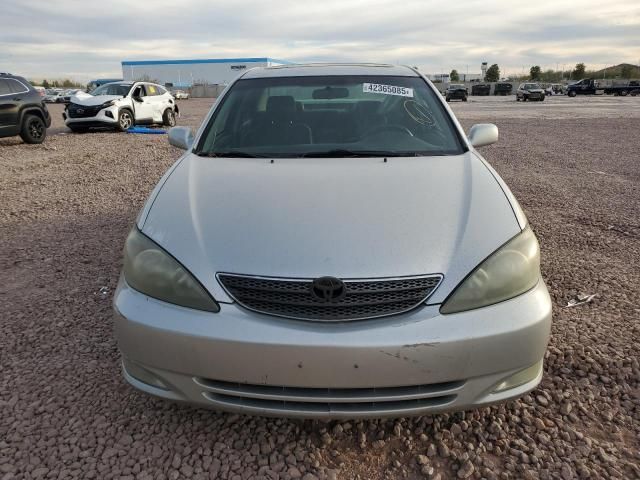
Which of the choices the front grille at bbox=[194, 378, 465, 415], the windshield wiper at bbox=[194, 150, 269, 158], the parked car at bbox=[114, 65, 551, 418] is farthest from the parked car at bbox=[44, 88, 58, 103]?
the front grille at bbox=[194, 378, 465, 415]

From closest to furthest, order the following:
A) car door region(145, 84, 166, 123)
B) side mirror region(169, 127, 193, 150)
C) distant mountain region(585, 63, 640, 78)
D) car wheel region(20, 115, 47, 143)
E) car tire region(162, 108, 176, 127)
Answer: side mirror region(169, 127, 193, 150)
car wheel region(20, 115, 47, 143)
car door region(145, 84, 166, 123)
car tire region(162, 108, 176, 127)
distant mountain region(585, 63, 640, 78)

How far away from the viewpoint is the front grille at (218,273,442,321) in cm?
179

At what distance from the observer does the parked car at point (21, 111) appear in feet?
36.9

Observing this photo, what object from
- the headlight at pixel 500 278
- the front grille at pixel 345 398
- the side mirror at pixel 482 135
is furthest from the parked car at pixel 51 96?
the headlight at pixel 500 278

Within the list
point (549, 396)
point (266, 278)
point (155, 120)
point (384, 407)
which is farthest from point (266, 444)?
point (155, 120)

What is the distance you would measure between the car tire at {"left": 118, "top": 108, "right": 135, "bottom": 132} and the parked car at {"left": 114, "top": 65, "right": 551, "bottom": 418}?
1396 centimetres

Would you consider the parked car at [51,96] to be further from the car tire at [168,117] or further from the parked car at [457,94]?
the parked car at [457,94]

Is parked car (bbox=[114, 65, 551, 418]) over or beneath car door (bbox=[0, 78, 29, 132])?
beneath

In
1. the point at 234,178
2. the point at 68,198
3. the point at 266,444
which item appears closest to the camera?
the point at 266,444

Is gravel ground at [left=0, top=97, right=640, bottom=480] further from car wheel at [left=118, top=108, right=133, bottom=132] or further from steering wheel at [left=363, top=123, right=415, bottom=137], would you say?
car wheel at [left=118, top=108, right=133, bottom=132]

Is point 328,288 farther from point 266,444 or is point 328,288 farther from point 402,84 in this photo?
point 402,84

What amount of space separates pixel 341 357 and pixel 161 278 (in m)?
0.78

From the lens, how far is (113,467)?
6.41ft

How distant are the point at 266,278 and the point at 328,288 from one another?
234mm
